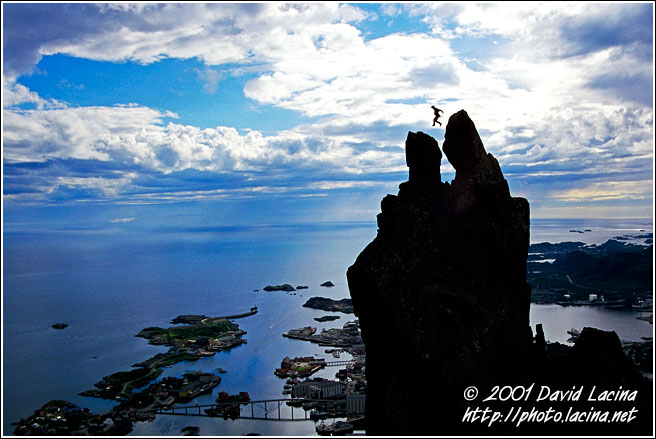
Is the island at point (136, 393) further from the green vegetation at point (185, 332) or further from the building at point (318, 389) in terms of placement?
the building at point (318, 389)

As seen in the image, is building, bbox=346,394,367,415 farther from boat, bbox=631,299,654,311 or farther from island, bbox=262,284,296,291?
island, bbox=262,284,296,291

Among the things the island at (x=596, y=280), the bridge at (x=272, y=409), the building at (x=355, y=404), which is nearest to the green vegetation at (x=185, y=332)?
the bridge at (x=272, y=409)

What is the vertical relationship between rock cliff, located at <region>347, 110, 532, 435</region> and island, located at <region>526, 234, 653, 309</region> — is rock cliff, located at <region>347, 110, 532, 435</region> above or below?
above

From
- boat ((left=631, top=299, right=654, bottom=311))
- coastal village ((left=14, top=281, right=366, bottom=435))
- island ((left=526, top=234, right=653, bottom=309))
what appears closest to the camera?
coastal village ((left=14, top=281, right=366, bottom=435))

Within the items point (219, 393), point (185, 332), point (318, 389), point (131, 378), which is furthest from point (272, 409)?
point (185, 332)

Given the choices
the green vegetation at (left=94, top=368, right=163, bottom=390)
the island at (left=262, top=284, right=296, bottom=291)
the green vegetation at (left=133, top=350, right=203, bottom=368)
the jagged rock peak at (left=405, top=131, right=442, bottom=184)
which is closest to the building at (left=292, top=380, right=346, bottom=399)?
the green vegetation at (left=94, top=368, right=163, bottom=390)

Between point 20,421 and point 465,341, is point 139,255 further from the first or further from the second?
point 465,341
